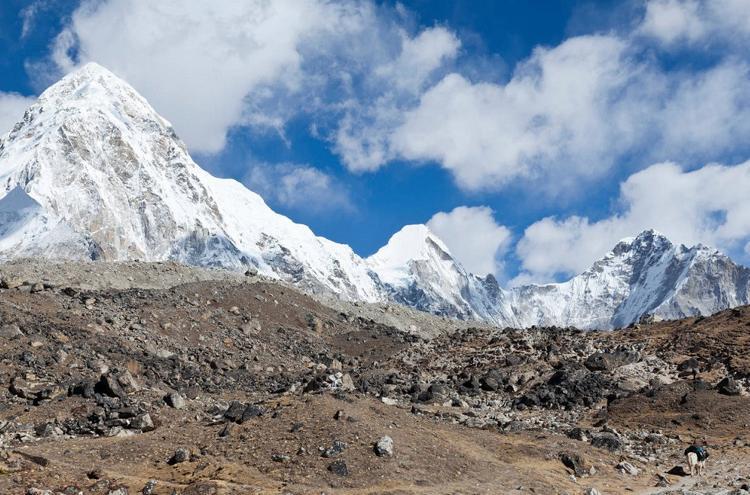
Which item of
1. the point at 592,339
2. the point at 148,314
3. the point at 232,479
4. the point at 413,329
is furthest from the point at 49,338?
the point at 413,329

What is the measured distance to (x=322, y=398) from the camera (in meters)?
22.3

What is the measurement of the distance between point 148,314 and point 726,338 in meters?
34.6

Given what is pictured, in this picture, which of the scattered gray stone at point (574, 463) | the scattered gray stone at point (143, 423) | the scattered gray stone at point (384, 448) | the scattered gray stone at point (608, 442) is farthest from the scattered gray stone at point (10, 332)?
the scattered gray stone at point (608, 442)

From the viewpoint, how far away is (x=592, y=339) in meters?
46.2

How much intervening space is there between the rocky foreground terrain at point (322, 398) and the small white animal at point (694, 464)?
503 mm

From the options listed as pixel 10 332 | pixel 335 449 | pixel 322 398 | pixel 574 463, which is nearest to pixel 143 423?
pixel 322 398

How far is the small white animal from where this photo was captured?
21797 mm

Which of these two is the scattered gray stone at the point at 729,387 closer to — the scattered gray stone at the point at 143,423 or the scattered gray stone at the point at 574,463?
the scattered gray stone at the point at 574,463

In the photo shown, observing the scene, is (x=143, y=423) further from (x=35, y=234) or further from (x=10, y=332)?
(x=35, y=234)

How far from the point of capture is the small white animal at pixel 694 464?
2180 cm

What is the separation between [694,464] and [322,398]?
12082mm

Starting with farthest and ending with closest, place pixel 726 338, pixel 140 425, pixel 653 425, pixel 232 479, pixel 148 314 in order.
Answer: pixel 148 314
pixel 726 338
pixel 653 425
pixel 140 425
pixel 232 479

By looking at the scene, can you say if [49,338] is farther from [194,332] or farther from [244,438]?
[244,438]

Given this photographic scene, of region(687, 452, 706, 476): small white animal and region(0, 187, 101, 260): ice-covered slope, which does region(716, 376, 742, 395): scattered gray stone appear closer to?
region(687, 452, 706, 476): small white animal
